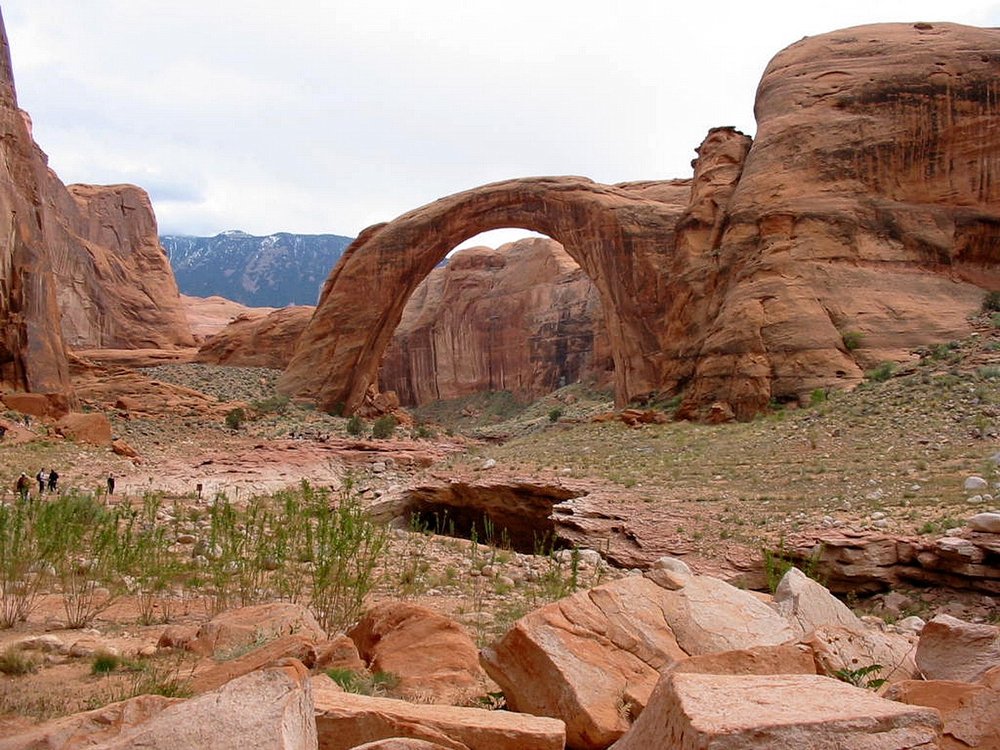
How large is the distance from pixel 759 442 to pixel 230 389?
22.5 m

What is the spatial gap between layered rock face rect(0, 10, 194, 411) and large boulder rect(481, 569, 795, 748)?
55.5ft

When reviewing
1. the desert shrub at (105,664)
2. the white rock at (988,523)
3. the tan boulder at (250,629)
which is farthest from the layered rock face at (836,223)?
the desert shrub at (105,664)

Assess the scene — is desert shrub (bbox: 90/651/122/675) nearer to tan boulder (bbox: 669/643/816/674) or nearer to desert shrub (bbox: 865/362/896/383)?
tan boulder (bbox: 669/643/816/674)

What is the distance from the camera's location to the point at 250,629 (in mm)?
4293

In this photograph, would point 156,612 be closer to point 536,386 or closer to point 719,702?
point 719,702

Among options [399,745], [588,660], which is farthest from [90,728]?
[588,660]

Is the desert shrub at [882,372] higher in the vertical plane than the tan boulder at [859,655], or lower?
lower

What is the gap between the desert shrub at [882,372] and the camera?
16.8m

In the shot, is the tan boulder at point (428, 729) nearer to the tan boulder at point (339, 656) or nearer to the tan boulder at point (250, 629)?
the tan boulder at point (339, 656)

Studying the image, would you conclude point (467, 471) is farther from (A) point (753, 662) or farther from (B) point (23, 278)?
(B) point (23, 278)

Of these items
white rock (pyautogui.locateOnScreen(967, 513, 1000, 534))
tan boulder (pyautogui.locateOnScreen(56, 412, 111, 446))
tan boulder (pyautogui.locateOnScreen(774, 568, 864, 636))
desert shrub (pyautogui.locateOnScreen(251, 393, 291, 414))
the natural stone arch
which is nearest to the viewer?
tan boulder (pyautogui.locateOnScreen(774, 568, 864, 636))

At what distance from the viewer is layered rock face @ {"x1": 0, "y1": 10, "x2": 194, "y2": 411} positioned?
1791 cm

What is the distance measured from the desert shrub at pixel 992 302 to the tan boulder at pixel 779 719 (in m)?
19.9

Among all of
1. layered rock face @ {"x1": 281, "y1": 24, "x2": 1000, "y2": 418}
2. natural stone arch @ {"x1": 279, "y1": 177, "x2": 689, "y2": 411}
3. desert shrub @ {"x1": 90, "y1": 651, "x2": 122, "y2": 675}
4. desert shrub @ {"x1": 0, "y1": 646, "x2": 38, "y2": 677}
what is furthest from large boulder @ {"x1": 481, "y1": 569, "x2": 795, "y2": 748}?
natural stone arch @ {"x1": 279, "y1": 177, "x2": 689, "y2": 411}
